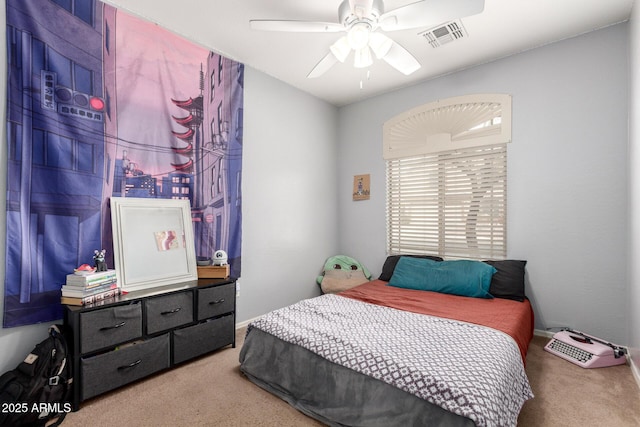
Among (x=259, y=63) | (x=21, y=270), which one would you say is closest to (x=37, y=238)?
(x=21, y=270)

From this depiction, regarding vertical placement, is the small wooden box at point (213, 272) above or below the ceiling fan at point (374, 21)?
below

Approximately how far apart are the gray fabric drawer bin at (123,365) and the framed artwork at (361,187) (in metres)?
2.76

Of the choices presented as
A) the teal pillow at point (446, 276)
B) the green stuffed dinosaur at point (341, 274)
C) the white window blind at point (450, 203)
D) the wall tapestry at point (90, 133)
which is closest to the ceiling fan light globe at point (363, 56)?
the wall tapestry at point (90, 133)

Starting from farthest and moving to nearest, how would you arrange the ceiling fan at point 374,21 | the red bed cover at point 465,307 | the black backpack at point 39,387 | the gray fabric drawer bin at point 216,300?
the gray fabric drawer bin at point 216,300, the red bed cover at point 465,307, the ceiling fan at point 374,21, the black backpack at point 39,387

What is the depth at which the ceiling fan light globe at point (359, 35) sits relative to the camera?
1.89 meters

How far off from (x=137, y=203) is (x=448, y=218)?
9.95ft

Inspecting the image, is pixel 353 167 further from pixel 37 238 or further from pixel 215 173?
pixel 37 238

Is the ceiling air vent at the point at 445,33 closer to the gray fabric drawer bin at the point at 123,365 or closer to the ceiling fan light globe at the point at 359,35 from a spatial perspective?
the ceiling fan light globe at the point at 359,35

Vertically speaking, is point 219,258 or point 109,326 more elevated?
point 219,258

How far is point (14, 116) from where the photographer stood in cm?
183

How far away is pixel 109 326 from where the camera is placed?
75.9 inches

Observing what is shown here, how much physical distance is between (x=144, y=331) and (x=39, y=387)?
56 cm

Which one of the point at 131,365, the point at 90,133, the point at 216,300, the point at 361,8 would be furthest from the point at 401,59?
the point at 131,365

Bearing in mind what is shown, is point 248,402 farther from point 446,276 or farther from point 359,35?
point 359,35
